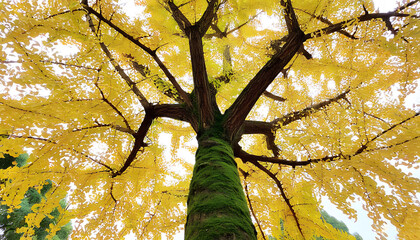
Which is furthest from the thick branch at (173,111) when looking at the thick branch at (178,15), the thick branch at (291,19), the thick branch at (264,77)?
the thick branch at (291,19)

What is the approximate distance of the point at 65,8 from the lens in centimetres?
196

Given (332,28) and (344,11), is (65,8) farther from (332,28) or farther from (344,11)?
(344,11)

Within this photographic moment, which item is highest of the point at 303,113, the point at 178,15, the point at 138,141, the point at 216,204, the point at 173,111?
the point at 178,15

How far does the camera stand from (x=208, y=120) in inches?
105

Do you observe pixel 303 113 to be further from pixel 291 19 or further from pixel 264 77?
pixel 291 19

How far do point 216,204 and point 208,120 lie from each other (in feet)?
4.86

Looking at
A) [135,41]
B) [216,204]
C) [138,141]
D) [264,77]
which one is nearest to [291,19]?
[264,77]

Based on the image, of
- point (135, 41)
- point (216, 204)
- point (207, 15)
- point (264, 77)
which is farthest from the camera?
point (207, 15)

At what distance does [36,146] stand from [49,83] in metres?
0.91

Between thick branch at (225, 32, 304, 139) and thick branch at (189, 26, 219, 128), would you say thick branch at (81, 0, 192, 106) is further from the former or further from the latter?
thick branch at (225, 32, 304, 139)

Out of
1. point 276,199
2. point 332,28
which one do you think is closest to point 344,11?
point 332,28

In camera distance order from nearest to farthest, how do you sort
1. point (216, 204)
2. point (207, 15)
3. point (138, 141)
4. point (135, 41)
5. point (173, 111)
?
point (216, 204)
point (135, 41)
point (207, 15)
point (138, 141)
point (173, 111)

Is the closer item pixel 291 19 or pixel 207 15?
pixel 291 19

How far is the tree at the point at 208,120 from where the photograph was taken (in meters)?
1.74
